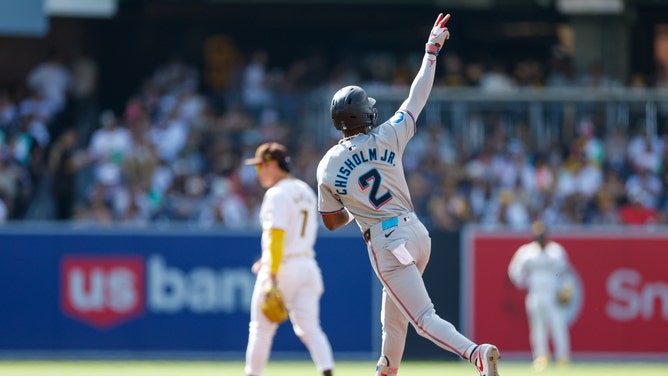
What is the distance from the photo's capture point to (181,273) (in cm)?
1706

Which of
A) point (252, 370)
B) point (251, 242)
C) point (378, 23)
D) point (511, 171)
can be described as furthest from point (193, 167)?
point (252, 370)

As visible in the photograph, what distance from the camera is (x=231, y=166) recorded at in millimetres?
20422

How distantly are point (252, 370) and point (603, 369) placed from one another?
7104 millimetres

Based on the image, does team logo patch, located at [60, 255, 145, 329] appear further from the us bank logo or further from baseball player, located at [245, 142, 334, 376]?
baseball player, located at [245, 142, 334, 376]

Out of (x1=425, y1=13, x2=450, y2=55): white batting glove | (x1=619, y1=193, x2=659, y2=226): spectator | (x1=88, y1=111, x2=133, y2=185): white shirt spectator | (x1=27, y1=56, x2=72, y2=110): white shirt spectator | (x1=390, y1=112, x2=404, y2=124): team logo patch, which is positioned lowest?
(x1=619, y1=193, x2=659, y2=226): spectator

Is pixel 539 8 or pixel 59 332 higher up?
pixel 539 8

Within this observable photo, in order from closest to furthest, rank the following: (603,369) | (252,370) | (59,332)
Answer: (252,370)
(603,369)
(59,332)

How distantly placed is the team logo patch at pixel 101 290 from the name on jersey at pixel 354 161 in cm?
928

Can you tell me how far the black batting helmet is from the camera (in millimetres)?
8273

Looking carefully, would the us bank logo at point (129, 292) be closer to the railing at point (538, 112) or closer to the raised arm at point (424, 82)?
the railing at point (538, 112)

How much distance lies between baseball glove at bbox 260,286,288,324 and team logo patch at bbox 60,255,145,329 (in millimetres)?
7308

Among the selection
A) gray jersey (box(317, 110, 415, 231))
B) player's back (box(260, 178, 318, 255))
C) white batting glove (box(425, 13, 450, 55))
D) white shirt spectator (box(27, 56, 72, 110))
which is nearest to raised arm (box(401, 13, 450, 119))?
white batting glove (box(425, 13, 450, 55))

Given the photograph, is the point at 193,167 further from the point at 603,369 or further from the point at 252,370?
the point at 252,370

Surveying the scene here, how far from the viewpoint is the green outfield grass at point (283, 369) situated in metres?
14.7
